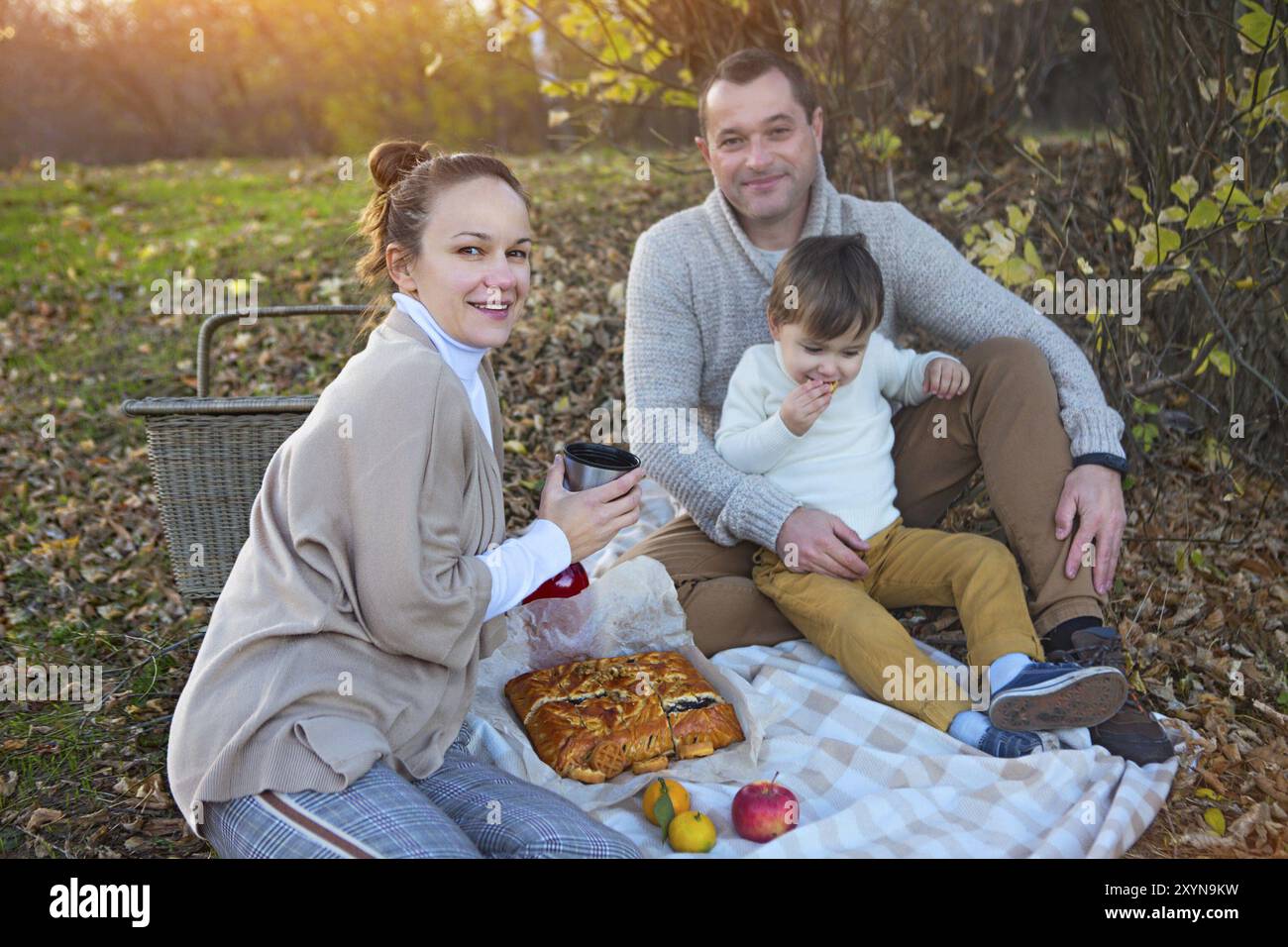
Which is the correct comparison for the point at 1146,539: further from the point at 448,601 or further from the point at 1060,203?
the point at 448,601

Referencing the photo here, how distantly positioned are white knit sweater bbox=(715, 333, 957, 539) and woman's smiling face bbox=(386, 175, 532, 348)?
1.05 m

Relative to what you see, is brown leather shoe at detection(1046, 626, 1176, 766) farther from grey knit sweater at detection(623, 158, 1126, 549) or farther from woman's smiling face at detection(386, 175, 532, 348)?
woman's smiling face at detection(386, 175, 532, 348)

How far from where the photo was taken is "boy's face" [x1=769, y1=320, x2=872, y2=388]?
3.17 m

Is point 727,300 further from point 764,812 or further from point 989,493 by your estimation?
point 764,812

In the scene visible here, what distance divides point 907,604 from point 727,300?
1.12 metres

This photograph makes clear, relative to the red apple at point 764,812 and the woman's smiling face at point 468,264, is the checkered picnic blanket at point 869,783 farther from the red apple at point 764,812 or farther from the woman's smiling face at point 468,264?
the woman's smiling face at point 468,264

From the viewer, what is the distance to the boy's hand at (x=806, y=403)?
10.1 feet

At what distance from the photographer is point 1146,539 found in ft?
12.3

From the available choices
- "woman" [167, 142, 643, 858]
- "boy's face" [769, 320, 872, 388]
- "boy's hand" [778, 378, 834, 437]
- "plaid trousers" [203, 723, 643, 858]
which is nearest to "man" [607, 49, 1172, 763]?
"boy's hand" [778, 378, 834, 437]

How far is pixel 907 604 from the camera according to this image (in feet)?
11.0

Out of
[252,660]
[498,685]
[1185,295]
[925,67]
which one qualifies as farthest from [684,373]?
[925,67]

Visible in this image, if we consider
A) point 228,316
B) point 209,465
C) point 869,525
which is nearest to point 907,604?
point 869,525

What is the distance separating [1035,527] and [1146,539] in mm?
838

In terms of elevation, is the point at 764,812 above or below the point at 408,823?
below
